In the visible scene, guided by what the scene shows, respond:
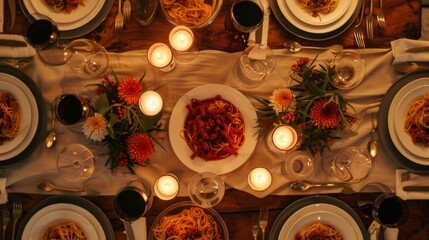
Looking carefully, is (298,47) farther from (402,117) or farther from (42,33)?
(42,33)

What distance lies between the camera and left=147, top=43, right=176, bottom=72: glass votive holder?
1.57 m

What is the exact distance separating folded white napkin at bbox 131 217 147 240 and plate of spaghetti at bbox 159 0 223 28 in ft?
2.59

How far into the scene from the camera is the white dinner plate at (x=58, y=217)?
159cm

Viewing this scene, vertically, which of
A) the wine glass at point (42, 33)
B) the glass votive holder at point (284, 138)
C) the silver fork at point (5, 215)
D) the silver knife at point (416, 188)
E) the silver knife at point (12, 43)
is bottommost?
the silver fork at point (5, 215)

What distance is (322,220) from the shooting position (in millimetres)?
1658

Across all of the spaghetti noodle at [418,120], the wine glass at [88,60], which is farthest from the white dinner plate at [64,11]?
the spaghetti noodle at [418,120]

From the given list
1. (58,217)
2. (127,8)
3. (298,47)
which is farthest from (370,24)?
(58,217)

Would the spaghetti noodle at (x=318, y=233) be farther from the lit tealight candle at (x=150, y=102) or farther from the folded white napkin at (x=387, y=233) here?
the lit tealight candle at (x=150, y=102)

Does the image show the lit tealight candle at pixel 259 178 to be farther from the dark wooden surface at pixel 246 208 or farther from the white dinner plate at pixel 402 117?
the white dinner plate at pixel 402 117

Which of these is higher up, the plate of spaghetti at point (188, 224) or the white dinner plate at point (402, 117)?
the white dinner plate at point (402, 117)

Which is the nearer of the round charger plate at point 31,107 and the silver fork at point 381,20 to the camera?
the round charger plate at point 31,107

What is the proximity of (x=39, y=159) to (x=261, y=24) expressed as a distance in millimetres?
1033

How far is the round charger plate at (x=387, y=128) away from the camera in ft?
5.41

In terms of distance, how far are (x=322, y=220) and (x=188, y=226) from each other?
Result: 1.77ft
